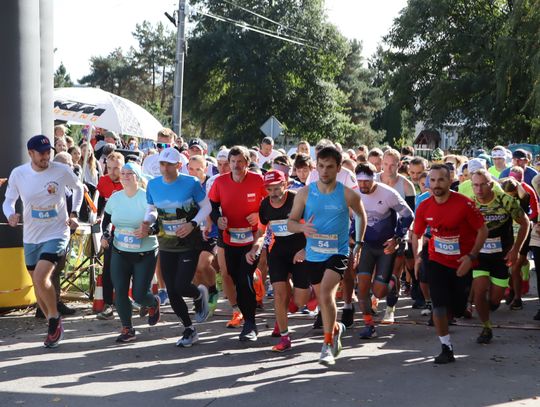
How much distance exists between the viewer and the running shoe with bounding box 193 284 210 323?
8.36 m

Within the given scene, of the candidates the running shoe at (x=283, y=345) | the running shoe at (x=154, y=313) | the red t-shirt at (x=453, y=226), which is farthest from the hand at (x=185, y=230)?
the red t-shirt at (x=453, y=226)

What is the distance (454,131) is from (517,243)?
134ft

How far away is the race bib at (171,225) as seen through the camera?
7.86m

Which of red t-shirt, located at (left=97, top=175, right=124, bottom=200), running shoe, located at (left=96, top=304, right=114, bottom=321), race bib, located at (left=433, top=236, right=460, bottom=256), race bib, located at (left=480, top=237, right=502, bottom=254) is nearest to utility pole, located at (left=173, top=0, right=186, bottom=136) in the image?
red t-shirt, located at (left=97, top=175, right=124, bottom=200)

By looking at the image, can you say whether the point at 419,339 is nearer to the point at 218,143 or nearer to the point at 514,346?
the point at 514,346

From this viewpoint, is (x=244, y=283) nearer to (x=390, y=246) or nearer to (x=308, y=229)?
(x=308, y=229)

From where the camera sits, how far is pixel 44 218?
7953 millimetres

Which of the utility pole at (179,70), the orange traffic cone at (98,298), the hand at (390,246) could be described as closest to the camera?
the hand at (390,246)

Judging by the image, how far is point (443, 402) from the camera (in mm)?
5969

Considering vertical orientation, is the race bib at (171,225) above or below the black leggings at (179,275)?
above

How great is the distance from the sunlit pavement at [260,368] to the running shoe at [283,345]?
3.1 inches

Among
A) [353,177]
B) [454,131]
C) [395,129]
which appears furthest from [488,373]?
[395,129]

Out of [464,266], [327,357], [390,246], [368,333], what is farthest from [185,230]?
[464,266]

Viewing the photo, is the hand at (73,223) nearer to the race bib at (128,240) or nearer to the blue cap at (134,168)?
the race bib at (128,240)
